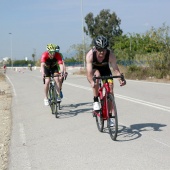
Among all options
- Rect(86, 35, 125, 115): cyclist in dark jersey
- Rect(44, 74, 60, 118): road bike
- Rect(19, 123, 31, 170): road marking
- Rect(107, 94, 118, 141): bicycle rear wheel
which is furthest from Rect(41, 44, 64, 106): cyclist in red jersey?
Rect(107, 94, 118, 141): bicycle rear wheel

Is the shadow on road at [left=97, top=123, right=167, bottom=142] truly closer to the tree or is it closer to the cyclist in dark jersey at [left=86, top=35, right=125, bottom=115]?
the cyclist in dark jersey at [left=86, top=35, right=125, bottom=115]

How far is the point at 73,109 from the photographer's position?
11.3 meters

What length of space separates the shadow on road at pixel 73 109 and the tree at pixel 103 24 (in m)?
68.3

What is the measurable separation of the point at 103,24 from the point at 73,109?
7002 centimetres

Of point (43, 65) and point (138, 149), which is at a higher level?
point (43, 65)

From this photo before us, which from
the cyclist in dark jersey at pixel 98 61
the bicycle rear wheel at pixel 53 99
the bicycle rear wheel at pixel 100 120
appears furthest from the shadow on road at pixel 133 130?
the bicycle rear wheel at pixel 53 99

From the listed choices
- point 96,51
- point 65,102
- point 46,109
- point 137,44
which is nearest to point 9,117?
point 46,109

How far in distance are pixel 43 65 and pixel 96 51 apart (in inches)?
138

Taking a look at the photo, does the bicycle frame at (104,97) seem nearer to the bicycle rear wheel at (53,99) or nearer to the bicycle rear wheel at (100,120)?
the bicycle rear wheel at (100,120)

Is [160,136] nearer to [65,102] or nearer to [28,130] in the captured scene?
[28,130]

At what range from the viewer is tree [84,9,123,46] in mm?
79875

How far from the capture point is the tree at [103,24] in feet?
262

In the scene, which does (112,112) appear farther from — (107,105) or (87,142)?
(87,142)

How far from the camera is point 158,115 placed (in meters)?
9.38
